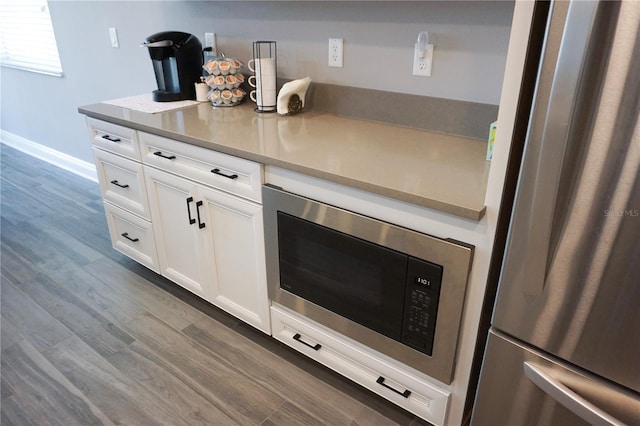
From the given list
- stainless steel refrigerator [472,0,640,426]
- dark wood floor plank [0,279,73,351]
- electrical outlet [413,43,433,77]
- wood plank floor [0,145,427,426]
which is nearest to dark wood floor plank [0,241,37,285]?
wood plank floor [0,145,427,426]

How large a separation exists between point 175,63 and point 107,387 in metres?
1.52

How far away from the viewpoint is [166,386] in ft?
5.71

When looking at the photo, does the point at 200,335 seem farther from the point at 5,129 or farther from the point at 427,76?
the point at 5,129

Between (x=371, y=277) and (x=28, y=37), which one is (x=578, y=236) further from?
(x=28, y=37)

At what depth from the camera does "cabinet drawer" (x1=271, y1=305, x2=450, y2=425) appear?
1442 mm

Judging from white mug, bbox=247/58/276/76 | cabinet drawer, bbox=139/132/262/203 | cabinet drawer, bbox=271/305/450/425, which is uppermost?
white mug, bbox=247/58/276/76

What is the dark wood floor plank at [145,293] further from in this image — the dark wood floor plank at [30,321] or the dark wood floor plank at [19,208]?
the dark wood floor plank at [19,208]

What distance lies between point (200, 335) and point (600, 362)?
1.55 metres

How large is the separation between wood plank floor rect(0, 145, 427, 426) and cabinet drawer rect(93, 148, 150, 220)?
44cm

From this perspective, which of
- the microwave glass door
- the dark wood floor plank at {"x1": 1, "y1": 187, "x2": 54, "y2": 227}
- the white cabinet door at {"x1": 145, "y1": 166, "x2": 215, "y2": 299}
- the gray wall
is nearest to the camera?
the microwave glass door

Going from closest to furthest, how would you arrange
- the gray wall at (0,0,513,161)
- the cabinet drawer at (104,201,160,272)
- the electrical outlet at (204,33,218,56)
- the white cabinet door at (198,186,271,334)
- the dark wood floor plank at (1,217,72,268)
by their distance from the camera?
the gray wall at (0,0,513,161) → the white cabinet door at (198,186,271,334) → the cabinet drawer at (104,201,160,272) → the electrical outlet at (204,33,218,56) → the dark wood floor plank at (1,217,72,268)

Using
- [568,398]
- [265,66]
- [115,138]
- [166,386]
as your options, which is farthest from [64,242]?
[568,398]

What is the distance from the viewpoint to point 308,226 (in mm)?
1481

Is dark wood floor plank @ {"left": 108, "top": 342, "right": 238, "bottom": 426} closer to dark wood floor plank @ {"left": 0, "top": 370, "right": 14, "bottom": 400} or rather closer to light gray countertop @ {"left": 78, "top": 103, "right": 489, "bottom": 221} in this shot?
dark wood floor plank @ {"left": 0, "top": 370, "right": 14, "bottom": 400}
